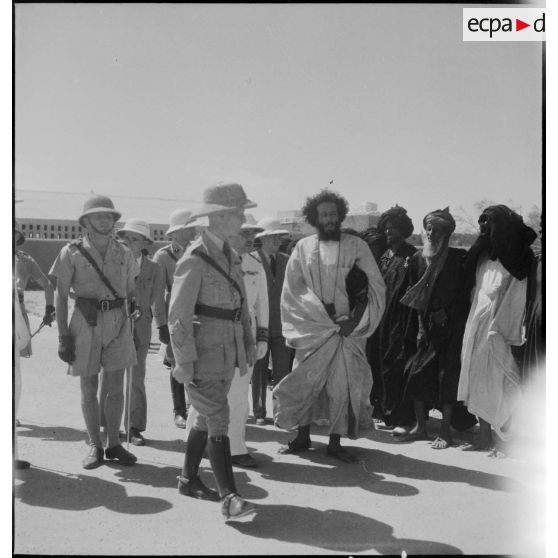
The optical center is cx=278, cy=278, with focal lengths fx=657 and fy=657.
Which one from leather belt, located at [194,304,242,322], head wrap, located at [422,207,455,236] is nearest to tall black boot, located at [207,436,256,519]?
leather belt, located at [194,304,242,322]

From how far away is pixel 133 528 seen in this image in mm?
3928

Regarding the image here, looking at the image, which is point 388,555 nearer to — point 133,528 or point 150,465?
point 133,528

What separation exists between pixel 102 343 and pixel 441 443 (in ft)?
9.76

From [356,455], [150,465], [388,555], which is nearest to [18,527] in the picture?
[150,465]

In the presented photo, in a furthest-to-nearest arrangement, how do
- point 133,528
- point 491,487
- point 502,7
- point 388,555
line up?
point 491,487
point 502,7
point 133,528
point 388,555

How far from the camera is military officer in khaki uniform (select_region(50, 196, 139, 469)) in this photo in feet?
16.5

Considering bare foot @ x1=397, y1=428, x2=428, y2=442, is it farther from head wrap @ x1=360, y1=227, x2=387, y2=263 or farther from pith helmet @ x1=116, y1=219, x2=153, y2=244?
pith helmet @ x1=116, y1=219, x2=153, y2=244

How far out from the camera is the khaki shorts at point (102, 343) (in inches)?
199

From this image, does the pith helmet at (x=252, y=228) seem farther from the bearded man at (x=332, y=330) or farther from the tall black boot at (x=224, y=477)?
the tall black boot at (x=224, y=477)

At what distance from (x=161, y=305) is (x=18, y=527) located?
8.26 ft

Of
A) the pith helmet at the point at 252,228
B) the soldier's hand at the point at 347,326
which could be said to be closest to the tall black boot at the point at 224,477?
the soldier's hand at the point at 347,326

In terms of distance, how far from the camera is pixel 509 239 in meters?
5.48

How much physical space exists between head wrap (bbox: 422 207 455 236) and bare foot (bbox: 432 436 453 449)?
1801 mm

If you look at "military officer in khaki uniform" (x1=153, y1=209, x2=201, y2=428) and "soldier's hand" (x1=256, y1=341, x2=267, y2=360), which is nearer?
"soldier's hand" (x1=256, y1=341, x2=267, y2=360)
